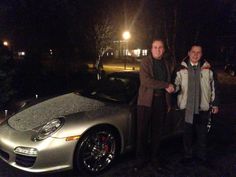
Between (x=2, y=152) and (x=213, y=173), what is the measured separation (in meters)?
2.91

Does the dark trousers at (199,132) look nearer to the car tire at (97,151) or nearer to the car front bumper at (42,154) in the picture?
the car tire at (97,151)

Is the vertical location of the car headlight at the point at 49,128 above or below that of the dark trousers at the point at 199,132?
above

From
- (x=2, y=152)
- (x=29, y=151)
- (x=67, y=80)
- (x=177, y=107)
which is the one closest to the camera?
(x=29, y=151)

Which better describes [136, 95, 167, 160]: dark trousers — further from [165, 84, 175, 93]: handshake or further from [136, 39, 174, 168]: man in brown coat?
[165, 84, 175, 93]: handshake

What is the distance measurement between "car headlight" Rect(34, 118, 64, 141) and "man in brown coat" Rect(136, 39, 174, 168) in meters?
1.10

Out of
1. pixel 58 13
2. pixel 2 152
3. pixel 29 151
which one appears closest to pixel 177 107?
pixel 29 151

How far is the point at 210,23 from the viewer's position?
56.2 ft

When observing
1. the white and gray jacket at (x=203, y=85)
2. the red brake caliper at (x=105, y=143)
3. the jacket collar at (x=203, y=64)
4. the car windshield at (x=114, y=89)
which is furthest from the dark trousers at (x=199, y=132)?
the red brake caliper at (x=105, y=143)

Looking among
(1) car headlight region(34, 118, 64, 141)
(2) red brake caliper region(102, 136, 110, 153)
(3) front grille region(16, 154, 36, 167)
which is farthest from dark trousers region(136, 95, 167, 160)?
(3) front grille region(16, 154, 36, 167)

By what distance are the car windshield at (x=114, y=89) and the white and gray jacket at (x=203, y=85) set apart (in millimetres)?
699

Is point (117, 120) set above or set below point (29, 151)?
above

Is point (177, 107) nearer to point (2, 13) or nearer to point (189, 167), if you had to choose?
point (189, 167)

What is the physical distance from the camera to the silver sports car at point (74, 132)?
12.1 feet

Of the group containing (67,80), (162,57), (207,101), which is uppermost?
(162,57)
